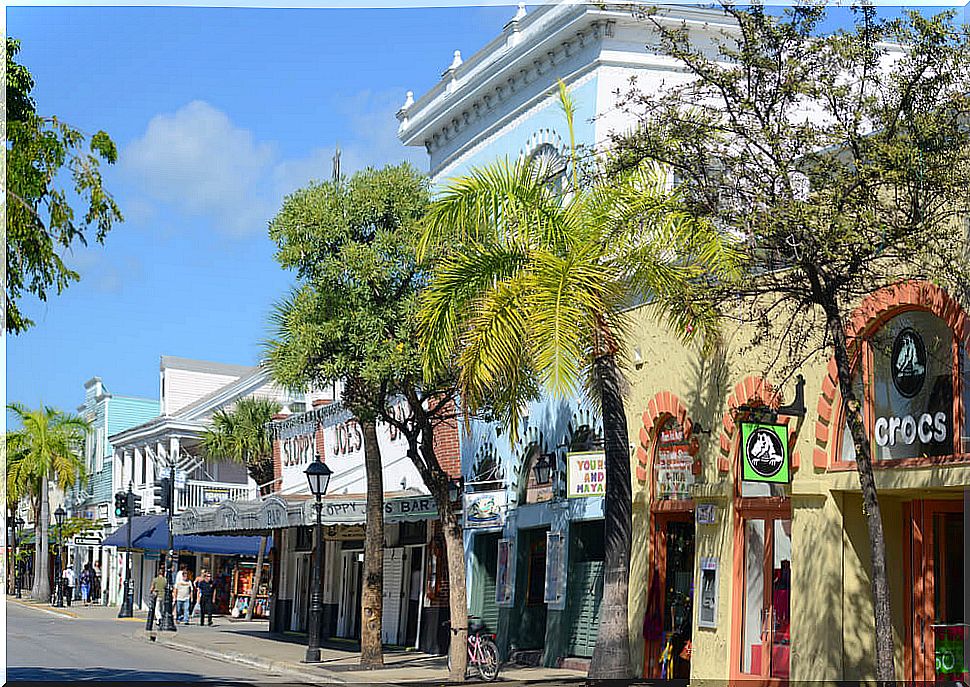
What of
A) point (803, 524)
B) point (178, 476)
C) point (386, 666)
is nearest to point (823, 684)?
point (803, 524)

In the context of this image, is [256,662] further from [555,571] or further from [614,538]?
[614,538]

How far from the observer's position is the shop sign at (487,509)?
80.5 feet

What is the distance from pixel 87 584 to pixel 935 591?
173 feet

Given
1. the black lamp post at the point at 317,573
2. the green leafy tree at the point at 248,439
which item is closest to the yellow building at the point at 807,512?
the black lamp post at the point at 317,573

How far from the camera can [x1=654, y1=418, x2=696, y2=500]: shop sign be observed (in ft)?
62.1

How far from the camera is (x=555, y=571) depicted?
22.2 metres

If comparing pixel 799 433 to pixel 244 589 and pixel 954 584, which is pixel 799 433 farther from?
pixel 244 589

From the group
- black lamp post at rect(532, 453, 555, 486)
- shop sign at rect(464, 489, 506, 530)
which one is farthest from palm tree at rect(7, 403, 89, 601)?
black lamp post at rect(532, 453, 555, 486)

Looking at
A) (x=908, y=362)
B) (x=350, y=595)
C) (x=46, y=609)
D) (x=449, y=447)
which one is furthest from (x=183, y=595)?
(x=908, y=362)

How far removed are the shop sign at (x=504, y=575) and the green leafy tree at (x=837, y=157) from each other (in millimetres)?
11689

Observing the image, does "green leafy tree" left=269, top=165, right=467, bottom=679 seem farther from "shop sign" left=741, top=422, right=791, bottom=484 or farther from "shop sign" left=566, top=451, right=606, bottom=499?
"shop sign" left=741, top=422, right=791, bottom=484

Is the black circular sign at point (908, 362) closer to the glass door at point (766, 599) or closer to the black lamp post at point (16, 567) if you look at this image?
the glass door at point (766, 599)

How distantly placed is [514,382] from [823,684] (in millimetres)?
5028

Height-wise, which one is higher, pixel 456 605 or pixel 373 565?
pixel 373 565
